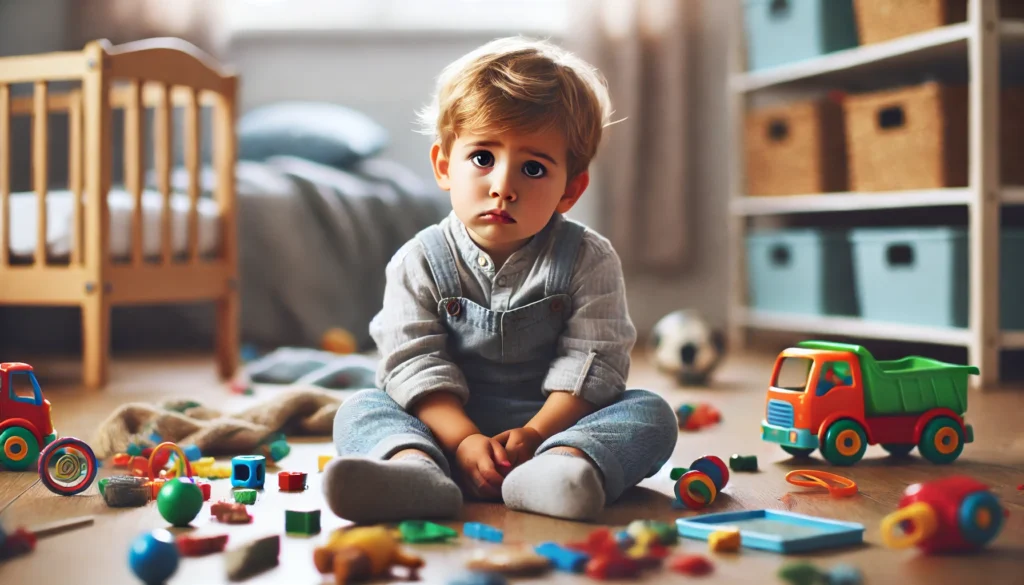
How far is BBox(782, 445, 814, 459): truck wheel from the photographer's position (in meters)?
1.29

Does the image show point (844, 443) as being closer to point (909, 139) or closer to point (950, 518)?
point (950, 518)

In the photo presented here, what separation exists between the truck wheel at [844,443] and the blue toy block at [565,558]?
0.53m

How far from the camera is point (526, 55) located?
118cm

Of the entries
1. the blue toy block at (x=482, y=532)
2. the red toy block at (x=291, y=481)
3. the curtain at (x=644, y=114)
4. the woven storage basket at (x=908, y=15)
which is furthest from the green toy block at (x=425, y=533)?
the curtain at (x=644, y=114)

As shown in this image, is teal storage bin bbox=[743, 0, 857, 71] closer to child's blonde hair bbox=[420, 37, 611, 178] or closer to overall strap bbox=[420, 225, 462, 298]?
child's blonde hair bbox=[420, 37, 611, 178]

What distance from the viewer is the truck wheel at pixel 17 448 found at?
1.21 meters

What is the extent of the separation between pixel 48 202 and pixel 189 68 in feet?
1.26

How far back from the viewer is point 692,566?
31.3 inches

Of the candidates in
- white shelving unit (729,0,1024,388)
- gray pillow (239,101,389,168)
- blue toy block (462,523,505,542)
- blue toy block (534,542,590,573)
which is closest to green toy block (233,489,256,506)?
blue toy block (462,523,505,542)

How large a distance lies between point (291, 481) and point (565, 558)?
409mm

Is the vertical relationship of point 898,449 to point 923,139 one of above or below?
below

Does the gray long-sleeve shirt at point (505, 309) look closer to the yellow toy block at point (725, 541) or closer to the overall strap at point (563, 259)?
the overall strap at point (563, 259)

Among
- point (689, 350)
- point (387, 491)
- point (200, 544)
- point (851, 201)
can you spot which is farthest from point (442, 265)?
point (851, 201)

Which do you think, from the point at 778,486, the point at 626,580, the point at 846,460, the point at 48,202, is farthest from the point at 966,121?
the point at 48,202
